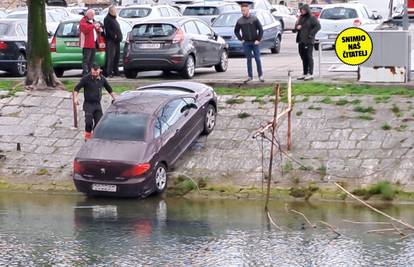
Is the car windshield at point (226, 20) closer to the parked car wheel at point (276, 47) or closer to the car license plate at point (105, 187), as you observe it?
the parked car wheel at point (276, 47)

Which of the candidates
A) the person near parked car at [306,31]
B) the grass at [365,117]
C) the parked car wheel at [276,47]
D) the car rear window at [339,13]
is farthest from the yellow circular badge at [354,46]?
the car rear window at [339,13]

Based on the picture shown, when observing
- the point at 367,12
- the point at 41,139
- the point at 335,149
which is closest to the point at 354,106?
the point at 335,149

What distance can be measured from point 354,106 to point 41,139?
21.8 ft

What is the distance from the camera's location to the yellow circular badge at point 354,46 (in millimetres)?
23422

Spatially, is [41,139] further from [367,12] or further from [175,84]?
[367,12]

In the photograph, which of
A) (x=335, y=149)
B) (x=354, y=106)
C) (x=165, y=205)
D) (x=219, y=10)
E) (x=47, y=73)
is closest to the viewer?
(x=165, y=205)

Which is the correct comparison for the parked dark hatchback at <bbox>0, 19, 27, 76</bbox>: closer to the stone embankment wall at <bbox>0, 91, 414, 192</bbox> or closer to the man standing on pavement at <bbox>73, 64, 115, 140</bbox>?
the stone embankment wall at <bbox>0, 91, 414, 192</bbox>

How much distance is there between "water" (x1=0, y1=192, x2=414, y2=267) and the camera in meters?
14.5

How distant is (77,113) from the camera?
78.3ft

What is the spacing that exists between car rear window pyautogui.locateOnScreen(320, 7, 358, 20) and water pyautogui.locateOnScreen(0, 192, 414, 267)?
63.6ft

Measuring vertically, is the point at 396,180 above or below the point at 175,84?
below

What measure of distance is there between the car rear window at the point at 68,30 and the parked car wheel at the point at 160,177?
30.4 ft

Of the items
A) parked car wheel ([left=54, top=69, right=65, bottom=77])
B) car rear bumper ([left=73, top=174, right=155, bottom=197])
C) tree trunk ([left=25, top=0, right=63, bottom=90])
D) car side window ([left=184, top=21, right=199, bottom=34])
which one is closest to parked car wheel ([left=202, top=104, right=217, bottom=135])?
car rear bumper ([left=73, top=174, right=155, bottom=197])

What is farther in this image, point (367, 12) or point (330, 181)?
point (367, 12)
